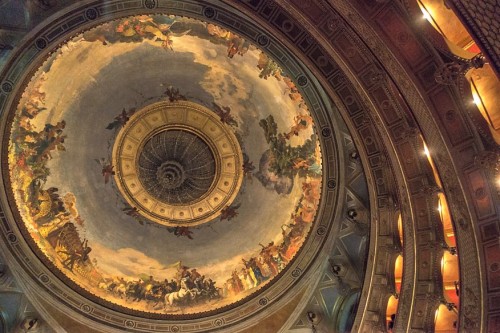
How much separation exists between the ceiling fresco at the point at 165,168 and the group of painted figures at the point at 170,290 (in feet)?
0.16

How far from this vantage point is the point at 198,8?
14.7 m

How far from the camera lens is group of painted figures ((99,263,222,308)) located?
20473 mm

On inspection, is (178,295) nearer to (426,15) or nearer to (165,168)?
(165,168)

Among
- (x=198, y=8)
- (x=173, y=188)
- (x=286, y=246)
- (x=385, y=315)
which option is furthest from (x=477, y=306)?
(x=173, y=188)

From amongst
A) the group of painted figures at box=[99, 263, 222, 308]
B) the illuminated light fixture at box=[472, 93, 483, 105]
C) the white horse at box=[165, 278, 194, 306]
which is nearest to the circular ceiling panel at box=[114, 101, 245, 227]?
the group of painted figures at box=[99, 263, 222, 308]

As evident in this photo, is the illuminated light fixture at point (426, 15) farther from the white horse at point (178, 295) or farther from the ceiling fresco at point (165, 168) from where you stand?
the white horse at point (178, 295)

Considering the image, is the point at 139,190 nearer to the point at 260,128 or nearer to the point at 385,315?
the point at 260,128

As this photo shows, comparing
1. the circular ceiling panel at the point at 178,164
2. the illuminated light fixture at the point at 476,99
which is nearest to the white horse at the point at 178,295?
Result: the circular ceiling panel at the point at 178,164

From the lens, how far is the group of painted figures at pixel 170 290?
20.5 metres

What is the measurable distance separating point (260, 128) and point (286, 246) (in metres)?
5.32

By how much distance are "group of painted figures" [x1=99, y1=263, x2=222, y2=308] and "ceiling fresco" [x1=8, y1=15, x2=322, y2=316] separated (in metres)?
0.05

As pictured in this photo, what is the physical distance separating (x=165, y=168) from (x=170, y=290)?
18.6 feet

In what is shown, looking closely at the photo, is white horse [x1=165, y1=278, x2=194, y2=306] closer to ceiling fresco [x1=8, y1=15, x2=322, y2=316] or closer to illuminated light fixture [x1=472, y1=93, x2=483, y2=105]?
ceiling fresco [x1=8, y1=15, x2=322, y2=316]

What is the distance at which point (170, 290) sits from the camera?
69.2ft
